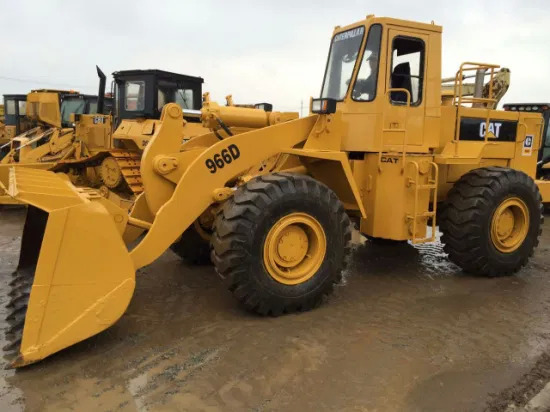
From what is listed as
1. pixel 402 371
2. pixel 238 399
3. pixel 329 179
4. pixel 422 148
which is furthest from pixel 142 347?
pixel 422 148

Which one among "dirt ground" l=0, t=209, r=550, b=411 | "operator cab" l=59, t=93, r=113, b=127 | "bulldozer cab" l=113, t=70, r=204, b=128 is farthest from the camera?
"operator cab" l=59, t=93, r=113, b=127

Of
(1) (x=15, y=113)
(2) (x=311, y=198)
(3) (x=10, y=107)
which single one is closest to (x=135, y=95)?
(2) (x=311, y=198)

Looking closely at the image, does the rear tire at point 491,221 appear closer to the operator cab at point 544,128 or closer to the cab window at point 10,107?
the operator cab at point 544,128

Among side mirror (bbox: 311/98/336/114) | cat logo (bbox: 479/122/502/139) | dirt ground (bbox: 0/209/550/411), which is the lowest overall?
dirt ground (bbox: 0/209/550/411)

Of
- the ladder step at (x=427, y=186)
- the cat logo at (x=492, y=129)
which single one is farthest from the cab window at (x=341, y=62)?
the cat logo at (x=492, y=129)

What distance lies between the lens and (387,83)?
5.06m

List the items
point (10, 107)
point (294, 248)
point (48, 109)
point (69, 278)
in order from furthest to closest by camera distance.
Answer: point (10, 107) < point (48, 109) < point (294, 248) < point (69, 278)

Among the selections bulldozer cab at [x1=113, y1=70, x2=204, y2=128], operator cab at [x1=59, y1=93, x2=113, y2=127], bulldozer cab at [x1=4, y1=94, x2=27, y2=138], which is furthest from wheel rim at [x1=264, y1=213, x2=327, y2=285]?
bulldozer cab at [x1=4, y1=94, x2=27, y2=138]

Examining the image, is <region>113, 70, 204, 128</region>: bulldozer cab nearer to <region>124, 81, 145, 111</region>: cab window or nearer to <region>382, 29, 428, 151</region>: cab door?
<region>124, 81, 145, 111</region>: cab window

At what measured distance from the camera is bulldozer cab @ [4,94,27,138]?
55.5ft

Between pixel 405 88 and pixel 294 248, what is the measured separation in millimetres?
2187

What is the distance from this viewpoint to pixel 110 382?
10.5ft

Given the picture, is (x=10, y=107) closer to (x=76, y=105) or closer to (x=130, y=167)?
(x=76, y=105)

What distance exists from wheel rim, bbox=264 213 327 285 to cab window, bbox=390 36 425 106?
174cm
